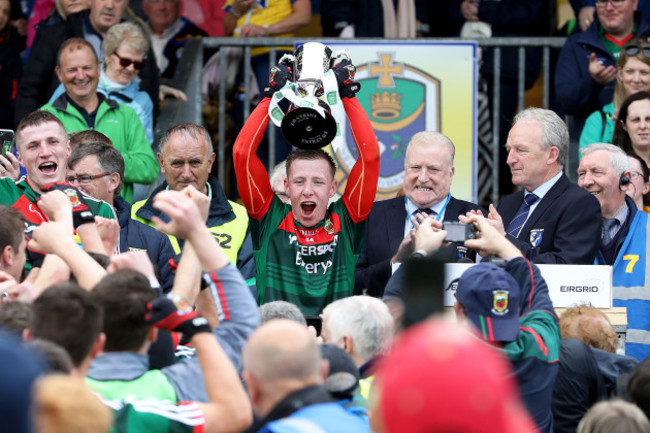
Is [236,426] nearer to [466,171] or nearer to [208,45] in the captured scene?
[466,171]

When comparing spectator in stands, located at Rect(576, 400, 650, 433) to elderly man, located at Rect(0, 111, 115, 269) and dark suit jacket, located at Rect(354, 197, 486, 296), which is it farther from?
elderly man, located at Rect(0, 111, 115, 269)

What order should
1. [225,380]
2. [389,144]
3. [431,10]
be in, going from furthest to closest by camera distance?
[431,10], [389,144], [225,380]

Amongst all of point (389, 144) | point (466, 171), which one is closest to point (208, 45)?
point (389, 144)

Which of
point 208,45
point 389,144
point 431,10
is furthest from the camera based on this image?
point 431,10

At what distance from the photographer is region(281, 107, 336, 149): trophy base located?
5973mm

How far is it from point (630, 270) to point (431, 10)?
448cm

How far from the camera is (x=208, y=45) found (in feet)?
30.5

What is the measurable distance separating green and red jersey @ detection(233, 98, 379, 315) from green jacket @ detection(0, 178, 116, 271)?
2.62 feet

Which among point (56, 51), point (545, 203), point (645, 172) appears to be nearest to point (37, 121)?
point (56, 51)

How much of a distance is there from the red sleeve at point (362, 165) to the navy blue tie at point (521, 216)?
36.9 inches

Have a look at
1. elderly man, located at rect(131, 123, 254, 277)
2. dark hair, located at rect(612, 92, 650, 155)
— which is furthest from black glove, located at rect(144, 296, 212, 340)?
dark hair, located at rect(612, 92, 650, 155)

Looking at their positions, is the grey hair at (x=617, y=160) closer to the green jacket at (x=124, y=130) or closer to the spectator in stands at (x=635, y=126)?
the spectator in stands at (x=635, y=126)

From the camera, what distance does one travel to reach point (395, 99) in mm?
8703

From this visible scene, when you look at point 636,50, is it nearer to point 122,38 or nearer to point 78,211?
point 122,38
